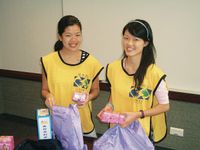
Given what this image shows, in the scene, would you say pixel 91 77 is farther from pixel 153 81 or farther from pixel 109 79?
pixel 153 81

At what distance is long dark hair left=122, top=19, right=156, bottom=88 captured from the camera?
1.33 metres

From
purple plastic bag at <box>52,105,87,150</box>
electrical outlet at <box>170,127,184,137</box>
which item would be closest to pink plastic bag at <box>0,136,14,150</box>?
purple plastic bag at <box>52,105,87,150</box>

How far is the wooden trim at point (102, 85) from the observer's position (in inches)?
90.0

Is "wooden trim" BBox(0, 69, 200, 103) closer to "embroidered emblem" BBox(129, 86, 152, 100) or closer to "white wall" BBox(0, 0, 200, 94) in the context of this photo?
"white wall" BBox(0, 0, 200, 94)

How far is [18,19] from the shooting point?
3.13 metres

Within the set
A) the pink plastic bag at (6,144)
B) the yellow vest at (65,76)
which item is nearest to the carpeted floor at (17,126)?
the yellow vest at (65,76)

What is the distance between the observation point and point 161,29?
2262mm

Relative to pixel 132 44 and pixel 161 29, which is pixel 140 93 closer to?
pixel 132 44

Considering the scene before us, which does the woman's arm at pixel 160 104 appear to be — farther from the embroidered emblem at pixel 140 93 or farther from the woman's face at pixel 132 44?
the woman's face at pixel 132 44

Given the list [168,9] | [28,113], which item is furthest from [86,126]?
[28,113]

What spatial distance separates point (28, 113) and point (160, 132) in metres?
2.36

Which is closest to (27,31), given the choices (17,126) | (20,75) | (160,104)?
(20,75)

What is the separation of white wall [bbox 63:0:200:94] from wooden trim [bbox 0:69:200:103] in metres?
0.05

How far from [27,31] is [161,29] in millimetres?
1684
